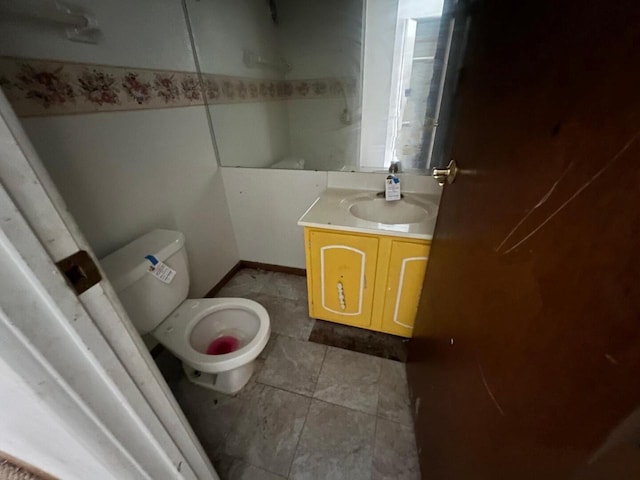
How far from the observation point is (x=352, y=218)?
123 cm

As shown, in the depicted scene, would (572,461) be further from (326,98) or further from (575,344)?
(326,98)

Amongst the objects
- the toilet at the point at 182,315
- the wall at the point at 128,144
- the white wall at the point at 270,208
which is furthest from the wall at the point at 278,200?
the toilet at the point at 182,315

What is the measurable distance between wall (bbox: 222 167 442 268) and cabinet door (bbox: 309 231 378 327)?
47cm

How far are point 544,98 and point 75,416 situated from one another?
92 centimetres

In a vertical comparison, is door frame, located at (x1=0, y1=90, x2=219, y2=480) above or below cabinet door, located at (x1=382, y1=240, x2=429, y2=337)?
above

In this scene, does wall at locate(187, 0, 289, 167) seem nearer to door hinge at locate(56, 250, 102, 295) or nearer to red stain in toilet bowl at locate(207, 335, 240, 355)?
red stain in toilet bowl at locate(207, 335, 240, 355)

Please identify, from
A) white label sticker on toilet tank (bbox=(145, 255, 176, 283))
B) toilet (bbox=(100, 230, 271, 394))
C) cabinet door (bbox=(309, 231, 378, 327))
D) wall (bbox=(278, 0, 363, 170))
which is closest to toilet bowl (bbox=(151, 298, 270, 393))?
toilet (bbox=(100, 230, 271, 394))

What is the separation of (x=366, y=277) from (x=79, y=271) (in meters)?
1.08

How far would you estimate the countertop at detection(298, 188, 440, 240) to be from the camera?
1.10 m

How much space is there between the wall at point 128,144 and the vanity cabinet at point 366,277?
764 mm

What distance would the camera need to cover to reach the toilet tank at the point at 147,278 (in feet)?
3.02

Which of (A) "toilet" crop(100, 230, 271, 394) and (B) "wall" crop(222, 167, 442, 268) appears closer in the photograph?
(A) "toilet" crop(100, 230, 271, 394)

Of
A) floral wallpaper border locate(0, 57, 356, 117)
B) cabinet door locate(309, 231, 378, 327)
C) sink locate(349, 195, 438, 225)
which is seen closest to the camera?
floral wallpaper border locate(0, 57, 356, 117)

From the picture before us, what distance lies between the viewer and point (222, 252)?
185 centimetres
